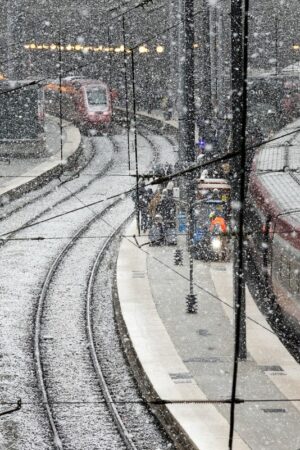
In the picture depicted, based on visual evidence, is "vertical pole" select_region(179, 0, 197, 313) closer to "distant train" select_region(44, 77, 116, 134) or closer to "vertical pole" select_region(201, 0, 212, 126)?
"vertical pole" select_region(201, 0, 212, 126)

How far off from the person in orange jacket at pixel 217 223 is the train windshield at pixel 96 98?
29.4 meters

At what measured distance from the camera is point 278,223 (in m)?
17.7

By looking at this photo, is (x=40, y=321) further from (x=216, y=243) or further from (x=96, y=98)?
(x=96, y=98)

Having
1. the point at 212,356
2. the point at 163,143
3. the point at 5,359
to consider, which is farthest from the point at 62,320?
the point at 163,143

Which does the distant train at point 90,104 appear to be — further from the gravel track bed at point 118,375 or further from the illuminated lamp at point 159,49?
the gravel track bed at point 118,375

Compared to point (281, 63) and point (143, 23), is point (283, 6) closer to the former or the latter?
point (281, 63)

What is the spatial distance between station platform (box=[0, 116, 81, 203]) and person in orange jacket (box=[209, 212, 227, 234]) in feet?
40.5

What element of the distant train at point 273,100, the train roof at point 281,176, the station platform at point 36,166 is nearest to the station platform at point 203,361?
the train roof at point 281,176

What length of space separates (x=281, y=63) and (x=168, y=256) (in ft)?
146

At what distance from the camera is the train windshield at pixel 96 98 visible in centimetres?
5172

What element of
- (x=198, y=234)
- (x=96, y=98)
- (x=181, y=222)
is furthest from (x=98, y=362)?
(x=96, y=98)

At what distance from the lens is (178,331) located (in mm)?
18703

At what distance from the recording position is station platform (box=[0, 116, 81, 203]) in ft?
117

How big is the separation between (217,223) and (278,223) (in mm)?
5156
